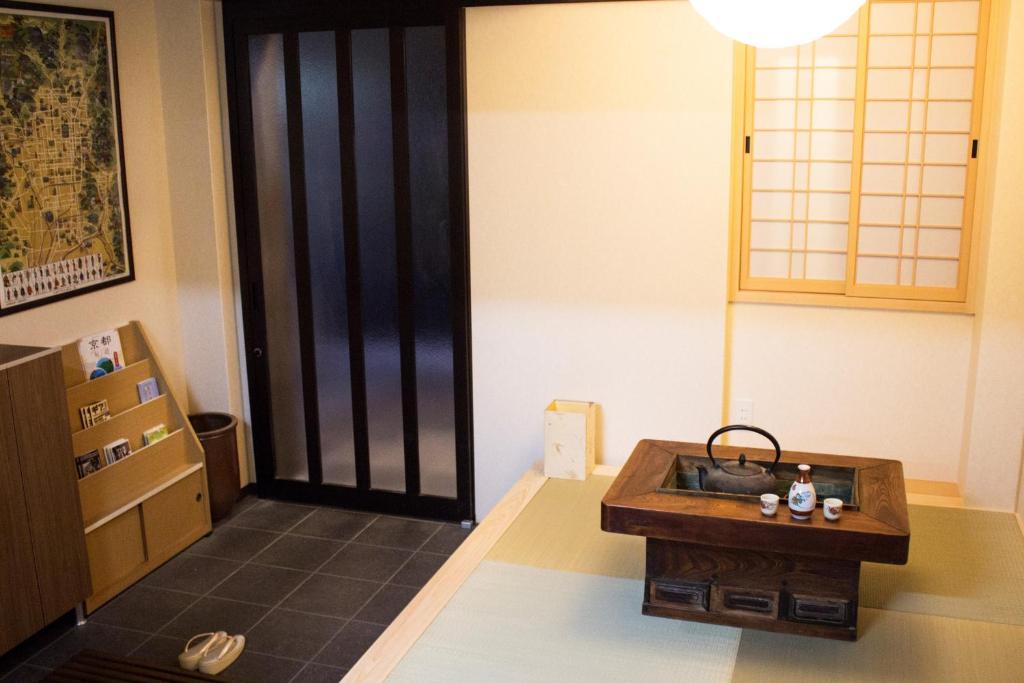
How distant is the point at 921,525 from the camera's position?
12.5ft

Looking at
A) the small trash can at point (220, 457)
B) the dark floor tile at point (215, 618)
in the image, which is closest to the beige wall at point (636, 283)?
the small trash can at point (220, 457)

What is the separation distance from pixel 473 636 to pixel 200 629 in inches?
56.7

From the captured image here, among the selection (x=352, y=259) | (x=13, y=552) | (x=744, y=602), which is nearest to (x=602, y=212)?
(x=352, y=259)

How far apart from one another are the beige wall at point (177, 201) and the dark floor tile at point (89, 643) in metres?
1.17

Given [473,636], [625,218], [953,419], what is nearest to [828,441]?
[953,419]

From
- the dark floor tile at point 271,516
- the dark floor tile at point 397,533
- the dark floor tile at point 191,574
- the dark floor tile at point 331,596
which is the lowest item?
the dark floor tile at point 331,596

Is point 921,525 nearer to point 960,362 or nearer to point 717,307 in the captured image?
point 960,362

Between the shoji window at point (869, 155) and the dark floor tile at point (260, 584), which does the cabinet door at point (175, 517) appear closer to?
the dark floor tile at point (260, 584)

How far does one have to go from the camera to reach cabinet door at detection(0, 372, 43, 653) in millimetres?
3578

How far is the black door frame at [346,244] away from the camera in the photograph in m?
4.48

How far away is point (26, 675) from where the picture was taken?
12.3ft

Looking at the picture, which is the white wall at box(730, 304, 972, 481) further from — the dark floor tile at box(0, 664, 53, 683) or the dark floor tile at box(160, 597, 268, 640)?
the dark floor tile at box(0, 664, 53, 683)

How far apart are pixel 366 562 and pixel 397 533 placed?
31 cm

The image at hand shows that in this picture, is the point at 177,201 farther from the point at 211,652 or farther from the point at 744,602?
the point at 744,602
